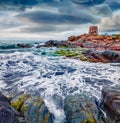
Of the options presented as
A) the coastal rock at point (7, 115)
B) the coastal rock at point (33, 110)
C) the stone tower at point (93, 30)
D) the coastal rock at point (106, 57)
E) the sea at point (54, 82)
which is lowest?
the stone tower at point (93, 30)

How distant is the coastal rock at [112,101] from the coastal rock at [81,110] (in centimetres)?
62

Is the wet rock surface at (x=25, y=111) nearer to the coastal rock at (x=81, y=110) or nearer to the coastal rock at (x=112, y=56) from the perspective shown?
the coastal rock at (x=81, y=110)

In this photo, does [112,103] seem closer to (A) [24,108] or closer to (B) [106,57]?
(A) [24,108]

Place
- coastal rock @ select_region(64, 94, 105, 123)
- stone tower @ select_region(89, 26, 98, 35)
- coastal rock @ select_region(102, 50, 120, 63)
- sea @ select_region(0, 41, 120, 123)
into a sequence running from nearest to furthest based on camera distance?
1. coastal rock @ select_region(64, 94, 105, 123)
2. sea @ select_region(0, 41, 120, 123)
3. coastal rock @ select_region(102, 50, 120, 63)
4. stone tower @ select_region(89, 26, 98, 35)

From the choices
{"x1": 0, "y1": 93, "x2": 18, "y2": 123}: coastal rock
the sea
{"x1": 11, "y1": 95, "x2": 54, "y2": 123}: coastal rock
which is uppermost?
{"x1": 0, "y1": 93, "x2": 18, "y2": 123}: coastal rock

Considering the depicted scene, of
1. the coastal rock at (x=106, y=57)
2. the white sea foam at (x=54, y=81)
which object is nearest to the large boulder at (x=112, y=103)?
the white sea foam at (x=54, y=81)

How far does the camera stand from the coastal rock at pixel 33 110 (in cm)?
977

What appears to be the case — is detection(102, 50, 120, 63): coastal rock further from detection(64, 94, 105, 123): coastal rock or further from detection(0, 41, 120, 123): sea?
detection(64, 94, 105, 123): coastal rock

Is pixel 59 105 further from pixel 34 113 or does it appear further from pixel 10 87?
pixel 10 87

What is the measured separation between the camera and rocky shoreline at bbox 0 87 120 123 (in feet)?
31.4

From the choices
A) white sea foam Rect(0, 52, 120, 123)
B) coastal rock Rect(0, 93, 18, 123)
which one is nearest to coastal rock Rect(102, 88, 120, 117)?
white sea foam Rect(0, 52, 120, 123)

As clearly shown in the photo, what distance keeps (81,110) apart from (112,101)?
5.05 feet

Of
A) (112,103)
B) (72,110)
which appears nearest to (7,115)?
(72,110)

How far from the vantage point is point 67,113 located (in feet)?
33.9
